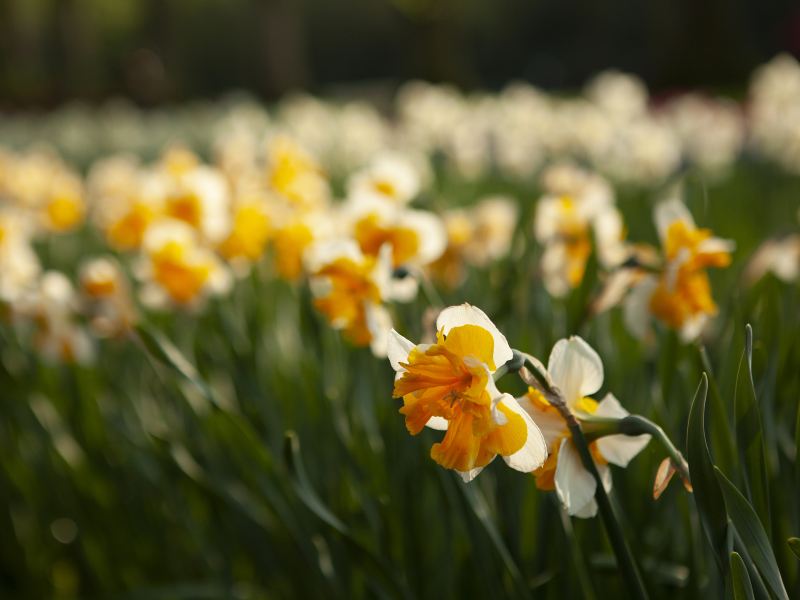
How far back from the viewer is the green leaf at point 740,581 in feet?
2.30

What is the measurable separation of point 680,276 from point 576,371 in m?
0.39

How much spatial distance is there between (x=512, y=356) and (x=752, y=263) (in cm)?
79

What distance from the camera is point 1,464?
6.40ft

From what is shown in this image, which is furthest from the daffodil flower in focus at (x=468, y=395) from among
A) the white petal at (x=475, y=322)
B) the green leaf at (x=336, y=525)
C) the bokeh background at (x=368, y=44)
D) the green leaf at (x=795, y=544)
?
the bokeh background at (x=368, y=44)

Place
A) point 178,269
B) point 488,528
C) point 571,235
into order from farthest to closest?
point 178,269 → point 571,235 → point 488,528

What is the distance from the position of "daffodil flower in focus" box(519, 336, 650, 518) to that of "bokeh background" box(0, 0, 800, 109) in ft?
38.7

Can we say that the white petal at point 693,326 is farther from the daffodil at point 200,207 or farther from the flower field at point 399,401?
Result: the daffodil at point 200,207

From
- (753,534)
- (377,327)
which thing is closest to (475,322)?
(753,534)

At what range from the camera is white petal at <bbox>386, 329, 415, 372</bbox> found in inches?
28.4

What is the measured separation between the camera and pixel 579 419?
0.75 metres

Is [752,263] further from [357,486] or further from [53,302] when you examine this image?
[53,302]

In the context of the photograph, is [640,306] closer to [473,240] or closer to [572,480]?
[572,480]

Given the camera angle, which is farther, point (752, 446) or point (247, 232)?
point (247, 232)

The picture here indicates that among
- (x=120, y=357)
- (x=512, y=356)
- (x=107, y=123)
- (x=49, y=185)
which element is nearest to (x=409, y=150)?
(x=49, y=185)
